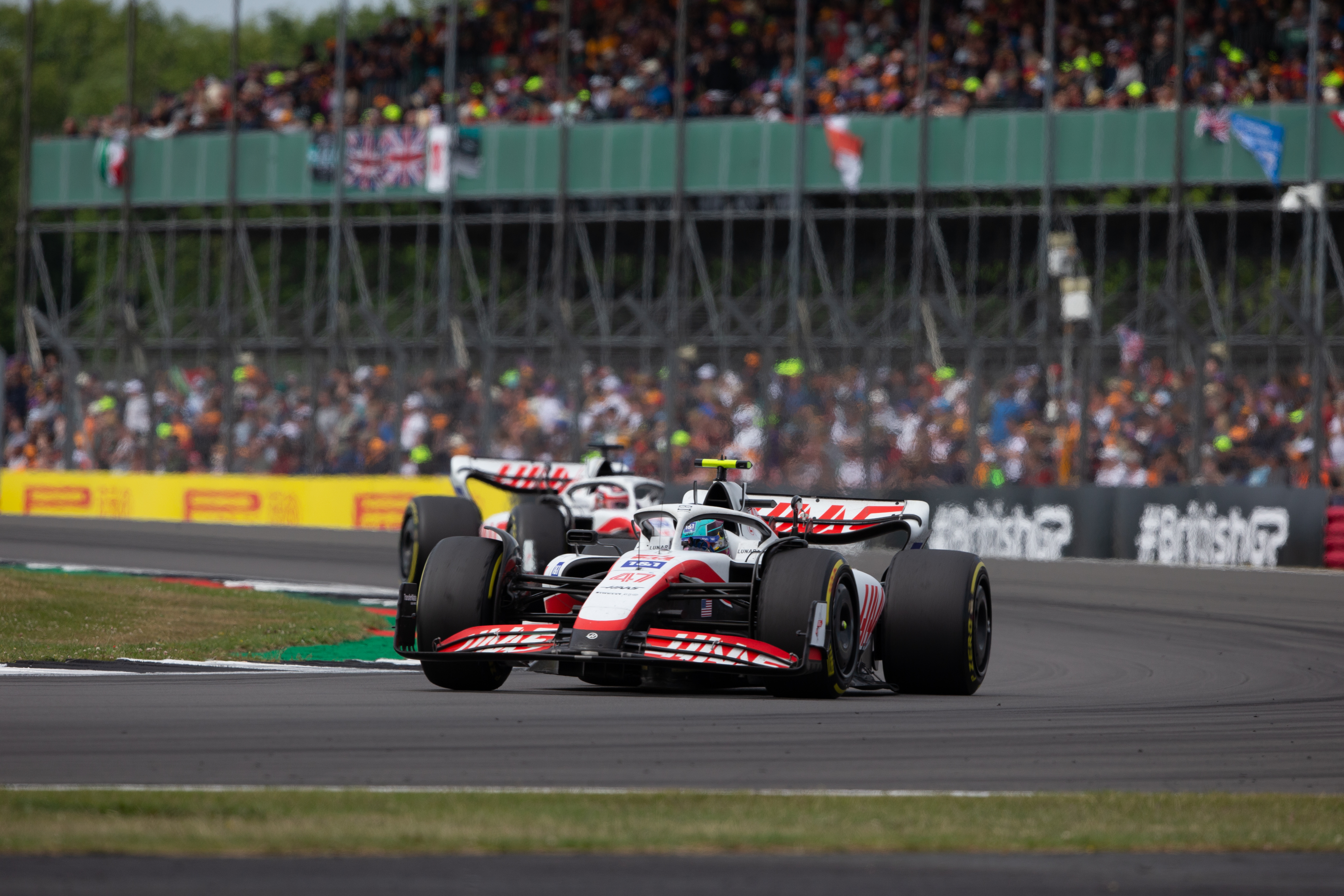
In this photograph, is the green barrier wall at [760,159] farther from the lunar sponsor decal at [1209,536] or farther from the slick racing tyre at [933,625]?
the slick racing tyre at [933,625]

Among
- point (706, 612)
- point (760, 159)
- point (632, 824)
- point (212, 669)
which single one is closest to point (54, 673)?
point (212, 669)

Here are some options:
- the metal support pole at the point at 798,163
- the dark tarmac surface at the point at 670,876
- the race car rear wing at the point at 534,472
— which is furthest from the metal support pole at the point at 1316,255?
the dark tarmac surface at the point at 670,876

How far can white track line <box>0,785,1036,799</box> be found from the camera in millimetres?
7398

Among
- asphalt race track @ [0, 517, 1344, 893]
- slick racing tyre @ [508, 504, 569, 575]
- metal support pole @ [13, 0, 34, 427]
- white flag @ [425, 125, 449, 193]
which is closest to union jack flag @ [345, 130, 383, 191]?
white flag @ [425, 125, 449, 193]

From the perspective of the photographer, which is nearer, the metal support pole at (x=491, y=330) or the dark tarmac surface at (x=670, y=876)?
the dark tarmac surface at (x=670, y=876)

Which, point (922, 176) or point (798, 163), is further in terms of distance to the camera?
point (798, 163)

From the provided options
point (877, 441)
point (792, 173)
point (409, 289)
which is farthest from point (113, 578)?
point (409, 289)

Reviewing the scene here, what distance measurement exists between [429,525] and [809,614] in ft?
32.5

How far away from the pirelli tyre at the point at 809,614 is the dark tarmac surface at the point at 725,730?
0.19 meters

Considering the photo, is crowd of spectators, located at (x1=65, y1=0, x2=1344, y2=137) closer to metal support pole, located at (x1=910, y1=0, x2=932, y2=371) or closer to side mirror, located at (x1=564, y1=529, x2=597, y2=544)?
metal support pole, located at (x1=910, y1=0, x2=932, y2=371)

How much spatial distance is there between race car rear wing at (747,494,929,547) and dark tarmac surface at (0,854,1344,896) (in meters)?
6.97

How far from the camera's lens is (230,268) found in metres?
36.1

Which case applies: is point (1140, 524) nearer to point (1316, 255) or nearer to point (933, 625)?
point (1316, 255)

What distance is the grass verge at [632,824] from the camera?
646 cm
